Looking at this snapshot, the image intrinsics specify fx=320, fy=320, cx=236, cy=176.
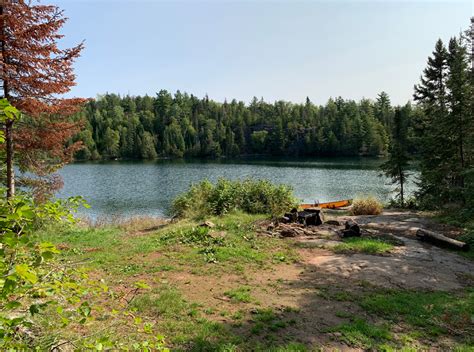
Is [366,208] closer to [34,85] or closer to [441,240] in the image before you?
[441,240]

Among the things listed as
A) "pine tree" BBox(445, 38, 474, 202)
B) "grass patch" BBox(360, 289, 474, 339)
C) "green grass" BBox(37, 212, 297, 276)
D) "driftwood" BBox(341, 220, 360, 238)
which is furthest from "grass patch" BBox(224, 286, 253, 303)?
"pine tree" BBox(445, 38, 474, 202)

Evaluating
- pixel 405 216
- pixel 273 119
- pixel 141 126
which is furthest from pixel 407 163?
pixel 141 126

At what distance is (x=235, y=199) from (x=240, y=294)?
345 inches

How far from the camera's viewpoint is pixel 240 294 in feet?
21.3

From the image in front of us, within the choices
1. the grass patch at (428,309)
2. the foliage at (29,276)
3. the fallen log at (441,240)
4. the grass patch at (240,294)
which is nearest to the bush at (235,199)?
the fallen log at (441,240)

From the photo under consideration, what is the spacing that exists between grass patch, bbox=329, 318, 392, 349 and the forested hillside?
87141 millimetres

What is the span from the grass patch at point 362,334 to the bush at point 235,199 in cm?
898

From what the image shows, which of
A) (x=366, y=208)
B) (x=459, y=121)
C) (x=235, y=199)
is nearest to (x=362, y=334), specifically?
(x=235, y=199)

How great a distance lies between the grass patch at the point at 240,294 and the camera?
6277mm

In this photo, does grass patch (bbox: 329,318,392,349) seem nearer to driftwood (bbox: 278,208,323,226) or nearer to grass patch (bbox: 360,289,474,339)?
grass patch (bbox: 360,289,474,339)

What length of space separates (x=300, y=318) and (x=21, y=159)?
9.84 metres

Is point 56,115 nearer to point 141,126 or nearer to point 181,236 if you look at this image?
point 181,236

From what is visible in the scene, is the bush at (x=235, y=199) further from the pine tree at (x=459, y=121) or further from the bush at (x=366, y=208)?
the pine tree at (x=459, y=121)

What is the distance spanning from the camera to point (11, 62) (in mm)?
9367
